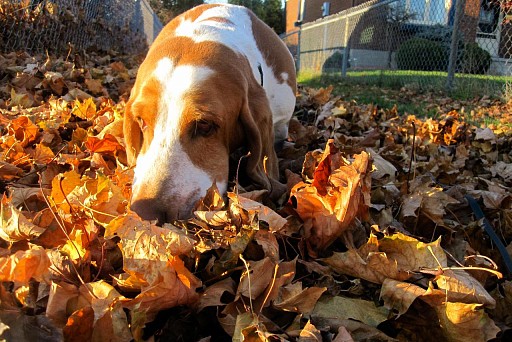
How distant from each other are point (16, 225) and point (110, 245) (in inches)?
11.3

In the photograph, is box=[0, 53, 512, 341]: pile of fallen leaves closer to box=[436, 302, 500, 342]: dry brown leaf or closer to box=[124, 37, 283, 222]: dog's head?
box=[436, 302, 500, 342]: dry brown leaf

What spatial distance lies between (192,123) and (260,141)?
426 mm

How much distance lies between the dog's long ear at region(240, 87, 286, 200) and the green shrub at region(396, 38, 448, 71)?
907 centimetres

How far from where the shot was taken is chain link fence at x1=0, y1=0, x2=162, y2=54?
20.2 feet

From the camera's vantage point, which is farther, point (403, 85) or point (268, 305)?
point (403, 85)

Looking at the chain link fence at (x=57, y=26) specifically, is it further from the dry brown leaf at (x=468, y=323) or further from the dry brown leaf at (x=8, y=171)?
the dry brown leaf at (x=468, y=323)

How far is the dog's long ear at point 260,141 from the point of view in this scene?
2.26m

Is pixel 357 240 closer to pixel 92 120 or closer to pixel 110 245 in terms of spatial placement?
pixel 110 245

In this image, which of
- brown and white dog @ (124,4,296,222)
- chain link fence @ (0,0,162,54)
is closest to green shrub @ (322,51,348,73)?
chain link fence @ (0,0,162,54)

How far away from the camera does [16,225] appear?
57.9 inches

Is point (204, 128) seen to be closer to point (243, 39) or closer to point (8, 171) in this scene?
point (8, 171)

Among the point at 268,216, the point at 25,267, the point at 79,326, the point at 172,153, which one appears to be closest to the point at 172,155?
the point at 172,153

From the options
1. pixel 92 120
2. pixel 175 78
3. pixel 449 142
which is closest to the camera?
pixel 175 78

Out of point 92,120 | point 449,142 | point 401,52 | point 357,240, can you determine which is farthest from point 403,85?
point 357,240
